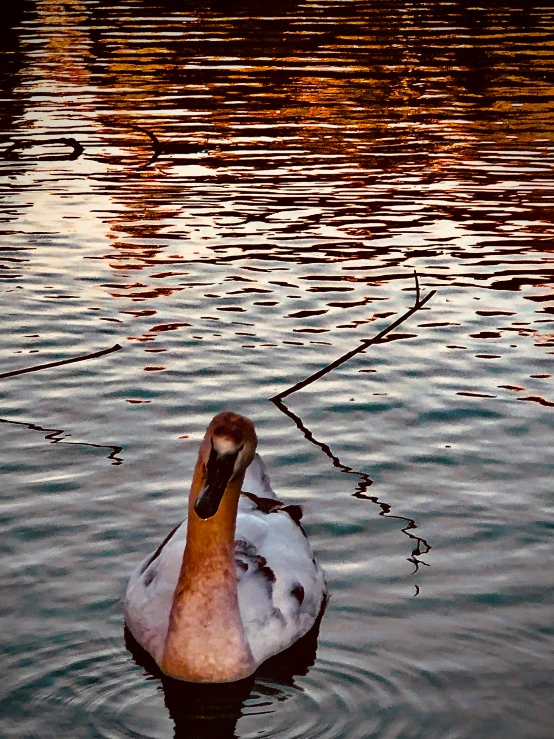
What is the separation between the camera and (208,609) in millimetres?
8133

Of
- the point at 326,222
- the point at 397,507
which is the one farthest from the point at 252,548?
the point at 326,222

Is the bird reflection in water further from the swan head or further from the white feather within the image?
the swan head

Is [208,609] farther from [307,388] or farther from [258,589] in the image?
[307,388]

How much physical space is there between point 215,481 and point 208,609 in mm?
743

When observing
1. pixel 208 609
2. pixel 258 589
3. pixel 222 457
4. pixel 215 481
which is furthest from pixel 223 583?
pixel 222 457

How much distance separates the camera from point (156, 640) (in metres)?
8.46

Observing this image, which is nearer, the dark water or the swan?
the swan

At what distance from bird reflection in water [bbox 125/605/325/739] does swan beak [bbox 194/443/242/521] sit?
3.37ft

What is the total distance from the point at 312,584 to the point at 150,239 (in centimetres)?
1101

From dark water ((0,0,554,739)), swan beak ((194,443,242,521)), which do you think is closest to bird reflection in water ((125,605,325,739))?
dark water ((0,0,554,739))

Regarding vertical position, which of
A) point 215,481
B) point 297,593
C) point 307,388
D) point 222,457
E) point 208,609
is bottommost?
point 307,388

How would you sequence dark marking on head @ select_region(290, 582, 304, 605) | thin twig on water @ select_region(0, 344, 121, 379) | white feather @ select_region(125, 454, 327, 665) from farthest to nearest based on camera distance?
thin twig on water @ select_region(0, 344, 121, 379) → dark marking on head @ select_region(290, 582, 304, 605) → white feather @ select_region(125, 454, 327, 665)

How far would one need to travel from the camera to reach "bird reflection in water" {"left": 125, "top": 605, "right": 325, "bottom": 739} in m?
7.89

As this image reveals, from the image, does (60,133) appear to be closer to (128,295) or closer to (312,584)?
(128,295)
